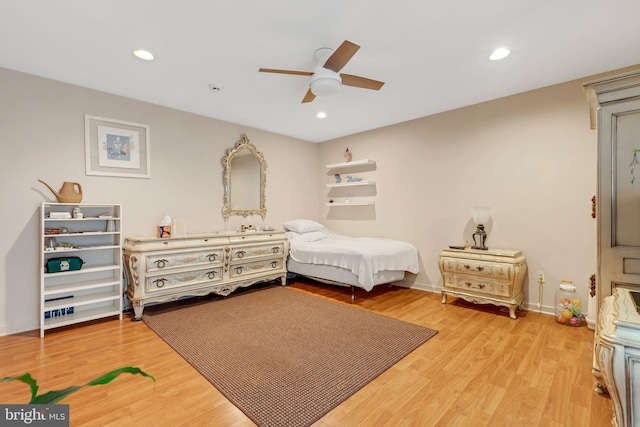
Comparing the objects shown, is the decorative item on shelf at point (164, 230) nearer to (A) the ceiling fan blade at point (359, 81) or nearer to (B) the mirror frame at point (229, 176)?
(B) the mirror frame at point (229, 176)

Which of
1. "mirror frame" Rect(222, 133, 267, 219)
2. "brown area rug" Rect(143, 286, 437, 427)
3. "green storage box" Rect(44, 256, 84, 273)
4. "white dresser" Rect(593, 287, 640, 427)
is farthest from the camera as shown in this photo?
"mirror frame" Rect(222, 133, 267, 219)

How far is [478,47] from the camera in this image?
2.47 meters

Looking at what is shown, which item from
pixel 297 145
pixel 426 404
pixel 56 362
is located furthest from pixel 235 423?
pixel 297 145

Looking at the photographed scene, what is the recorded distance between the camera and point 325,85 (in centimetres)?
256

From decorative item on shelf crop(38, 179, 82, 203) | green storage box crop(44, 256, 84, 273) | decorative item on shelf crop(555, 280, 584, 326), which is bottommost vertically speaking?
decorative item on shelf crop(555, 280, 584, 326)

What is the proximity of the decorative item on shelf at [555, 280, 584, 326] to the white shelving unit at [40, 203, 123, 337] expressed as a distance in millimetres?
4664

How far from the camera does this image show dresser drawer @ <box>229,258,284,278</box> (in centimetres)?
394

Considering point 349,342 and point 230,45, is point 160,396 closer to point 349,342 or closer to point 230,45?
point 349,342

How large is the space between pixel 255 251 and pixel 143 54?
259 centimetres

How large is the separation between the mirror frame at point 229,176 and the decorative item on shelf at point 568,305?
4.05 meters

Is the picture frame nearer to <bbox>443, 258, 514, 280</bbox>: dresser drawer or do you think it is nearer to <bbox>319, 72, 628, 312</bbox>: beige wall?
<bbox>319, 72, 628, 312</bbox>: beige wall

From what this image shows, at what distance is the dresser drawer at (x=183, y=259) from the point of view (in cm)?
326

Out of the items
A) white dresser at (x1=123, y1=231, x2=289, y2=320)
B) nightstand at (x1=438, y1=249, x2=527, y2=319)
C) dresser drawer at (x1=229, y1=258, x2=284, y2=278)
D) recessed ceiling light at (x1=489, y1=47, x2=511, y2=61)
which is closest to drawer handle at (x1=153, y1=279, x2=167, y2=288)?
white dresser at (x1=123, y1=231, x2=289, y2=320)

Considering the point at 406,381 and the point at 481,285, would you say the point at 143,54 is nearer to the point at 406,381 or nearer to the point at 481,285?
the point at 406,381
